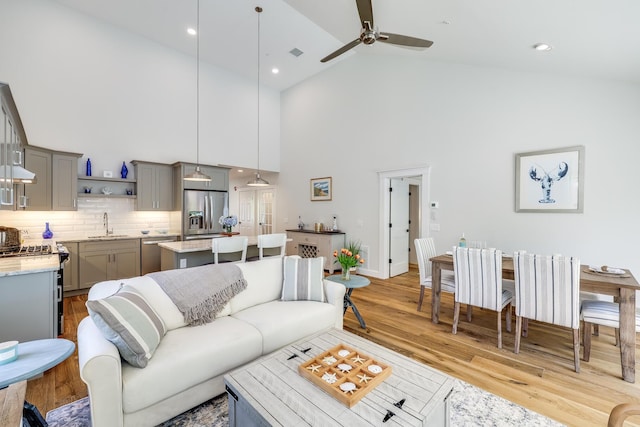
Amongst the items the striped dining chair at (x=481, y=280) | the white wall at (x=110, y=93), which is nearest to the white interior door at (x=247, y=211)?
the white wall at (x=110, y=93)

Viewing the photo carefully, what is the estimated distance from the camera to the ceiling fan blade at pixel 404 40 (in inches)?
102

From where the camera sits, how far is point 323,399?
136 centimetres

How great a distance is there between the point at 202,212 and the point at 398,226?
4157 millimetres

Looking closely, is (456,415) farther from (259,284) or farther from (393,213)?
(393,213)

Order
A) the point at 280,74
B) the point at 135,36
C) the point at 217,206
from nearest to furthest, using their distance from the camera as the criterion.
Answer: the point at 135,36, the point at 217,206, the point at 280,74

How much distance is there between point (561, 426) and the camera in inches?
69.2

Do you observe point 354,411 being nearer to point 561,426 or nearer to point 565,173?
point 561,426

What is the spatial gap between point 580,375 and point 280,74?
285 inches

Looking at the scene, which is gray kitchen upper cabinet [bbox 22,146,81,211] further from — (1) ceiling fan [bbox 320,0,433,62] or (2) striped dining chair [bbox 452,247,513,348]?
(2) striped dining chair [bbox 452,247,513,348]

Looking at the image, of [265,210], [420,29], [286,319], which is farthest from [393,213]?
[265,210]

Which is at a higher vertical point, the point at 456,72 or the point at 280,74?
the point at 280,74

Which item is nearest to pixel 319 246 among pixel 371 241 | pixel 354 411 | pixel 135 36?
pixel 371 241

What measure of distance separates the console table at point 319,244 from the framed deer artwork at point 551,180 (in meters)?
3.26

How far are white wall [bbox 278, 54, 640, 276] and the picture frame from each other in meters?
0.16
